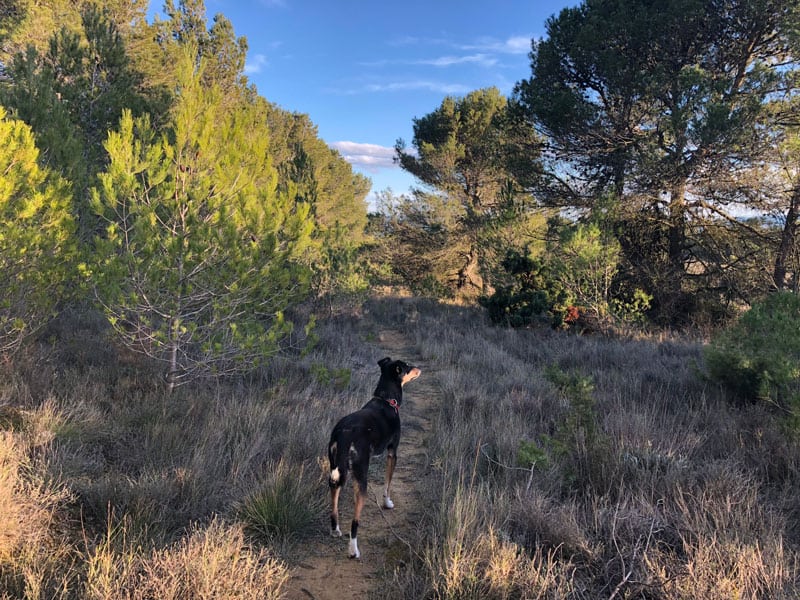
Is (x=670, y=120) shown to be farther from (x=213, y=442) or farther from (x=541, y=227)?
(x=213, y=442)

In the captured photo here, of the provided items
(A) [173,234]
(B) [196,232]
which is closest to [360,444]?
(B) [196,232]

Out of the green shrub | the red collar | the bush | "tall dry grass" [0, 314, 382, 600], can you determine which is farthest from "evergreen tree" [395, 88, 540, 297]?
the red collar

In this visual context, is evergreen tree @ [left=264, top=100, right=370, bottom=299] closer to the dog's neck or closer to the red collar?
the dog's neck

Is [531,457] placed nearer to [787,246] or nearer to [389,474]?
[389,474]

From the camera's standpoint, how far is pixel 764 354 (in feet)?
16.1

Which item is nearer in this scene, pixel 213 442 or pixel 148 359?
pixel 213 442

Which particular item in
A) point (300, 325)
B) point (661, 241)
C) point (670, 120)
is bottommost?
point (300, 325)

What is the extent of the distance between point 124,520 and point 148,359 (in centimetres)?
435

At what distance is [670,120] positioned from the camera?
8.87 metres

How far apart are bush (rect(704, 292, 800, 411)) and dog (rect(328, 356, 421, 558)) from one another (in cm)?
389

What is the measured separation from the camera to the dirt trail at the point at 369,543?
102 inches

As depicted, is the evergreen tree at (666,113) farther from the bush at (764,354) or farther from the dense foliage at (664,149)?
the bush at (764,354)

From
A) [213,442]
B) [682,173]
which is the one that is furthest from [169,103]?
[682,173]

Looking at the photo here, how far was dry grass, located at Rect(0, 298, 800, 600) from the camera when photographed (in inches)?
89.1
